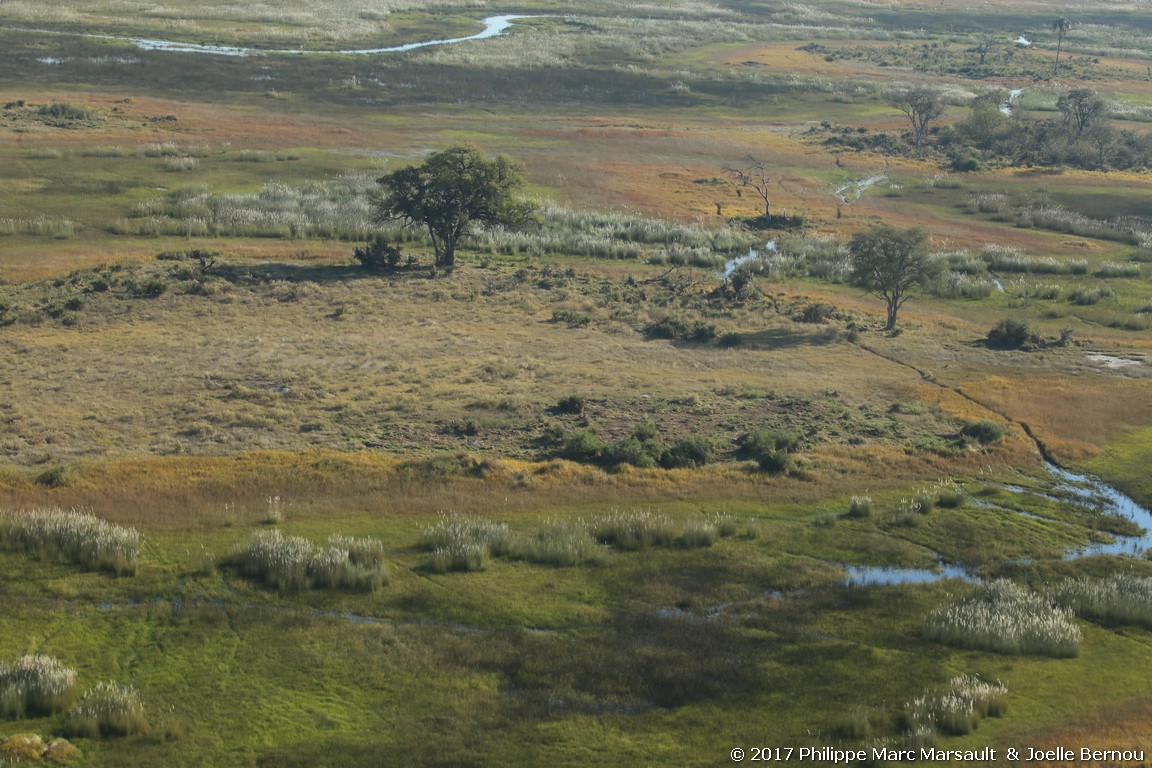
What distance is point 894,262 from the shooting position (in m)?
56.6

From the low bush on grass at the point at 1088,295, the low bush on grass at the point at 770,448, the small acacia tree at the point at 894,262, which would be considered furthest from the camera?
the low bush on grass at the point at 1088,295

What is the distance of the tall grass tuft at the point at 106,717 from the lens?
2100cm

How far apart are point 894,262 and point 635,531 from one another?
30.4 m

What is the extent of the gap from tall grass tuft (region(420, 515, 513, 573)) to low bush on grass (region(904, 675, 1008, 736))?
37.4ft

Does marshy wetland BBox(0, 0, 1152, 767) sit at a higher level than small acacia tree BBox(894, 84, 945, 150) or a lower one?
lower

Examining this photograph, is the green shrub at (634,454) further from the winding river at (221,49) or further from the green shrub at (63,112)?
the winding river at (221,49)

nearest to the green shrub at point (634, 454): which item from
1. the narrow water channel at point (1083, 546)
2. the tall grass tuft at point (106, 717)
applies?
the narrow water channel at point (1083, 546)

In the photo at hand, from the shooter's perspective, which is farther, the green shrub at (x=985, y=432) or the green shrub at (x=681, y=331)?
the green shrub at (x=681, y=331)

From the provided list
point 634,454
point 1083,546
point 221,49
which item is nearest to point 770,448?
point 634,454

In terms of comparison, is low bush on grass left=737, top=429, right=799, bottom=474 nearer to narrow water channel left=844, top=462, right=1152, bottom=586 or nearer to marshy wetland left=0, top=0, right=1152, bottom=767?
marshy wetland left=0, top=0, right=1152, bottom=767

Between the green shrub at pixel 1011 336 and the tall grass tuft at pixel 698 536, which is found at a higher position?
the green shrub at pixel 1011 336

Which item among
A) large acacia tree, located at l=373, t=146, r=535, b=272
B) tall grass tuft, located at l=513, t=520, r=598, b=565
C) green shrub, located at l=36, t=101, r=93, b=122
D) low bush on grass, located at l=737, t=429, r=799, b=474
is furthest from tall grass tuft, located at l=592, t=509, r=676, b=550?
green shrub, located at l=36, t=101, r=93, b=122

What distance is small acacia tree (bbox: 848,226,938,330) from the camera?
56344 mm

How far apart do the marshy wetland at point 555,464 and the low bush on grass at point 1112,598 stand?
0.14m
